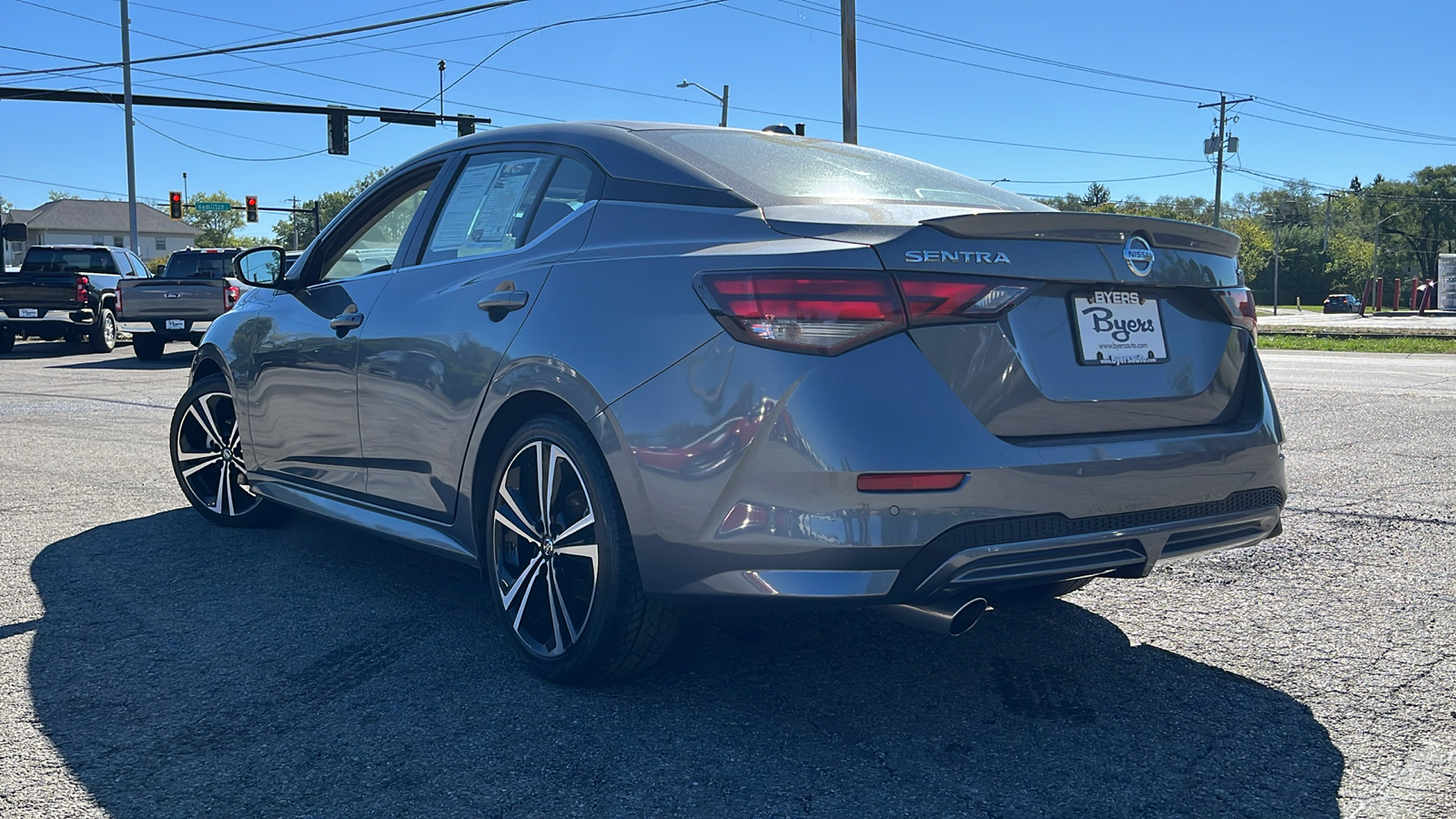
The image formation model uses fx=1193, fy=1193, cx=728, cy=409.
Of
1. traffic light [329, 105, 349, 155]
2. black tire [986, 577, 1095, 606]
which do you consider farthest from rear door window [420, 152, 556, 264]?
traffic light [329, 105, 349, 155]

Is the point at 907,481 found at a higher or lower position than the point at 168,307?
lower

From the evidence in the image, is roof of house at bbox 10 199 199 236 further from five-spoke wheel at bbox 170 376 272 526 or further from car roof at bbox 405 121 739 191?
car roof at bbox 405 121 739 191

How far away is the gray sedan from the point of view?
107 inches

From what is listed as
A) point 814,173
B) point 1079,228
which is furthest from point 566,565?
point 1079,228

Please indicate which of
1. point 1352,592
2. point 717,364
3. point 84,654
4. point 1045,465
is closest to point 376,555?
point 84,654

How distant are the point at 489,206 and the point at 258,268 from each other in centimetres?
203

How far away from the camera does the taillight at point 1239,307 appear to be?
337 centimetres

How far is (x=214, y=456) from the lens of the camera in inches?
222

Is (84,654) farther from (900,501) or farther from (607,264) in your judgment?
(900,501)

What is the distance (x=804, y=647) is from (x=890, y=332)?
1.37 m

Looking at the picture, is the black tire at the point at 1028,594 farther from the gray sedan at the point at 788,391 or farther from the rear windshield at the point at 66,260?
the rear windshield at the point at 66,260

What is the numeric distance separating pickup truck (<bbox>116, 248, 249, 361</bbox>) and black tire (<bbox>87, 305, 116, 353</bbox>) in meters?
2.34

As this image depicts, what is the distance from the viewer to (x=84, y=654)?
12.3 ft

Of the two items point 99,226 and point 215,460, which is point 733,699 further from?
point 99,226
